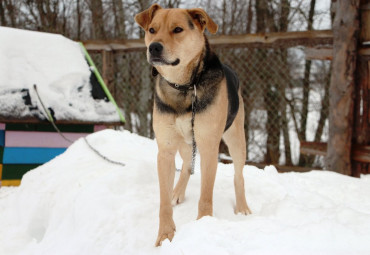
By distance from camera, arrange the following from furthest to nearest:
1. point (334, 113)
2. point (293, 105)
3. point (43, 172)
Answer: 1. point (293, 105)
2. point (334, 113)
3. point (43, 172)

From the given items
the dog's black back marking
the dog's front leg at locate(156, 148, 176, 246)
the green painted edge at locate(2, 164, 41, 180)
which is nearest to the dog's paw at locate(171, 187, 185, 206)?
the dog's front leg at locate(156, 148, 176, 246)

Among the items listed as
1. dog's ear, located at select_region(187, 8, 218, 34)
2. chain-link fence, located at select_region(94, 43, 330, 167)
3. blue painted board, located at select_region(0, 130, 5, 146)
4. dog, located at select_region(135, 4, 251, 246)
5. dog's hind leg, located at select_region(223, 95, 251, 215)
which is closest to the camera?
dog, located at select_region(135, 4, 251, 246)

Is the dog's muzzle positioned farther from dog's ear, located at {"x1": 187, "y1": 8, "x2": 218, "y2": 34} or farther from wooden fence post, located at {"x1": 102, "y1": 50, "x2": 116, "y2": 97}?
wooden fence post, located at {"x1": 102, "y1": 50, "x2": 116, "y2": 97}

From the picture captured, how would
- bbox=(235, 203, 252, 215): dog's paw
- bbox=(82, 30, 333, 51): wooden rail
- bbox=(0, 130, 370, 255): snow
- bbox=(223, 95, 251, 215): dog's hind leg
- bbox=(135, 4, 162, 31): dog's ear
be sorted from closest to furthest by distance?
1. bbox=(0, 130, 370, 255): snow
2. bbox=(135, 4, 162, 31): dog's ear
3. bbox=(235, 203, 252, 215): dog's paw
4. bbox=(223, 95, 251, 215): dog's hind leg
5. bbox=(82, 30, 333, 51): wooden rail

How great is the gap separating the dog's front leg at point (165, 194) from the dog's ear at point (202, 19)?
955 mm

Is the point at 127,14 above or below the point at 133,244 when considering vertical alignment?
above

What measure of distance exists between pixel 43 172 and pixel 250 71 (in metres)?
4.52

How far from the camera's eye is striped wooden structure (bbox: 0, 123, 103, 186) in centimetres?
445

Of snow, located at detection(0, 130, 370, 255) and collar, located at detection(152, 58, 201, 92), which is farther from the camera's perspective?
collar, located at detection(152, 58, 201, 92)

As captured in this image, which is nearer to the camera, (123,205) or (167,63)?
(167,63)

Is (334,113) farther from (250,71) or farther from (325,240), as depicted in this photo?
(325,240)

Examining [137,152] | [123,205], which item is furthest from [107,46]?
[123,205]

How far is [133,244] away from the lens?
2312 millimetres

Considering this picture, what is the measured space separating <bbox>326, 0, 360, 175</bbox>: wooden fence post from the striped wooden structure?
12.3 feet
